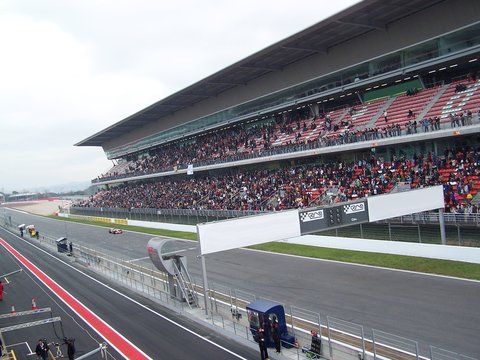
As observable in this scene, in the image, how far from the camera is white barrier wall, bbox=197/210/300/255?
621 inches

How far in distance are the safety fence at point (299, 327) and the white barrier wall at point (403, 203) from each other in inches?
207

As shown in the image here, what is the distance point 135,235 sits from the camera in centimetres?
4512

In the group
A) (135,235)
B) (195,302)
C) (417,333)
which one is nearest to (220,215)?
(135,235)

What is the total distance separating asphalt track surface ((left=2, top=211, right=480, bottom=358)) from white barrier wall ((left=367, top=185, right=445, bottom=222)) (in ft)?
9.13

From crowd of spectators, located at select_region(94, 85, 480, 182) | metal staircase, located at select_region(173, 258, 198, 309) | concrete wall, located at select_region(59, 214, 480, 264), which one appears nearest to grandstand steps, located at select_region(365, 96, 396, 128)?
crowd of spectators, located at select_region(94, 85, 480, 182)

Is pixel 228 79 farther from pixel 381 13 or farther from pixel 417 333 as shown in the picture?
pixel 417 333

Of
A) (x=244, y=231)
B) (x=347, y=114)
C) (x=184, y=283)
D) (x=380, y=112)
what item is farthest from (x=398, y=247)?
(x=347, y=114)

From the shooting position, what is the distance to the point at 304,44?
3531cm

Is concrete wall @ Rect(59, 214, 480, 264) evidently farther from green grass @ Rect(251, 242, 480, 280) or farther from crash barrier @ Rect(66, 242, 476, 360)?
crash barrier @ Rect(66, 242, 476, 360)

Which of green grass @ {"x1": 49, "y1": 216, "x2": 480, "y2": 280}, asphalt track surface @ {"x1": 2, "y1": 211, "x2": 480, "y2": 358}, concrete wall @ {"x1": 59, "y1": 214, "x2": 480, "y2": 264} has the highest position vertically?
concrete wall @ {"x1": 59, "y1": 214, "x2": 480, "y2": 264}

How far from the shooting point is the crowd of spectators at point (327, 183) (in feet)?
79.1

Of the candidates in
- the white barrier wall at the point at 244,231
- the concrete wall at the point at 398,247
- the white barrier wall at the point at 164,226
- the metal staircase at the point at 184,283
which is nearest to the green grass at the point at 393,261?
the concrete wall at the point at 398,247

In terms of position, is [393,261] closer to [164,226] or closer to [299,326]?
[299,326]

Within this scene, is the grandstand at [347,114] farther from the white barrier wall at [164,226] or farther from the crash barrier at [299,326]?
the crash barrier at [299,326]
